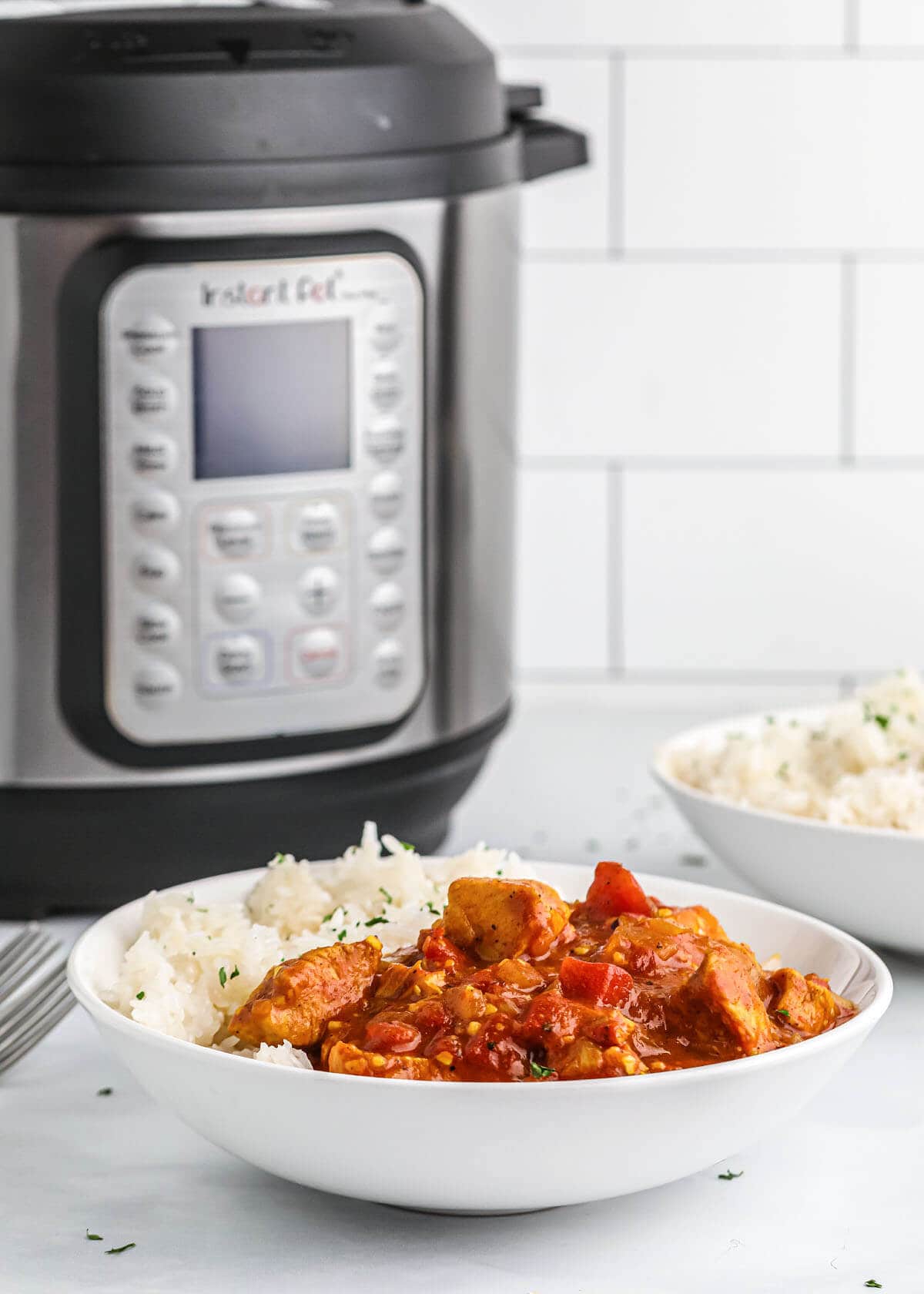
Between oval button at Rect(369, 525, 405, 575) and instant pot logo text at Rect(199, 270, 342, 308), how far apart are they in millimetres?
136

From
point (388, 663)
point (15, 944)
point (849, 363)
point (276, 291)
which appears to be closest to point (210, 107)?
point (276, 291)

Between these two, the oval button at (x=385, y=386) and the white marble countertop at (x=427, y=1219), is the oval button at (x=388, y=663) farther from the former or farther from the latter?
the white marble countertop at (x=427, y=1219)

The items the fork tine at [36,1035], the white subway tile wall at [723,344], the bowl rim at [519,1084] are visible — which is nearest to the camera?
the bowl rim at [519,1084]

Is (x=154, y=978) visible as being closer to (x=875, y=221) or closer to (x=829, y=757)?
(x=829, y=757)

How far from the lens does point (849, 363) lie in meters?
1.59

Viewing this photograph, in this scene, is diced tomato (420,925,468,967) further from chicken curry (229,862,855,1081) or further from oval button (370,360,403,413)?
oval button (370,360,403,413)

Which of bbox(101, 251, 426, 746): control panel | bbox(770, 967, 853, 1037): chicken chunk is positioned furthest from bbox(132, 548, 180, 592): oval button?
bbox(770, 967, 853, 1037): chicken chunk

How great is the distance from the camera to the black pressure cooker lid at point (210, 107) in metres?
0.92

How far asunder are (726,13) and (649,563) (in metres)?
0.47

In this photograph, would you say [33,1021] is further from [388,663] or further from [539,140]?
[539,140]

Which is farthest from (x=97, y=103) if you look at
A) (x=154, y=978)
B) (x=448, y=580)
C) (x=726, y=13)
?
(x=726, y=13)

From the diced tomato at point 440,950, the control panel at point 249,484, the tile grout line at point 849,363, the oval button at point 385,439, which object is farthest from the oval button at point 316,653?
the tile grout line at point 849,363

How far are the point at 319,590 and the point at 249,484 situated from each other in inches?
2.8

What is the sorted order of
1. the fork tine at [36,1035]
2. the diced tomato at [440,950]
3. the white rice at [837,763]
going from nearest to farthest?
the diced tomato at [440,950]
the fork tine at [36,1035]
the white rice at [837,763]
